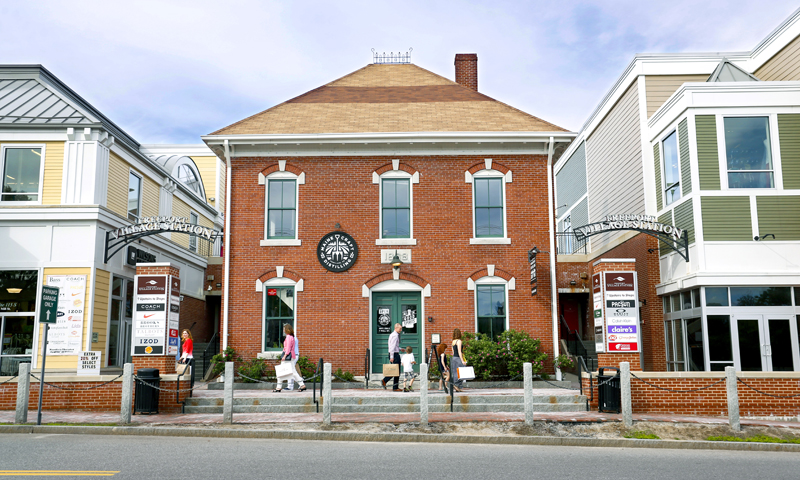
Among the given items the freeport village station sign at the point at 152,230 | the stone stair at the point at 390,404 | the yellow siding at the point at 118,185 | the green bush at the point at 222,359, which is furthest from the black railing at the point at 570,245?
the yellow siding at the point at 118,185

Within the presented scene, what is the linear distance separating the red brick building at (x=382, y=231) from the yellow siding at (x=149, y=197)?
5.14m

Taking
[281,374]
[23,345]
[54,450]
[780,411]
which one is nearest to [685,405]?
[780,411]

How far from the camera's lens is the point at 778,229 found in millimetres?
17344

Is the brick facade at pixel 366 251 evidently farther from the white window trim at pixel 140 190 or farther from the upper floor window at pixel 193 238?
the upper floor window at pixel 193 238

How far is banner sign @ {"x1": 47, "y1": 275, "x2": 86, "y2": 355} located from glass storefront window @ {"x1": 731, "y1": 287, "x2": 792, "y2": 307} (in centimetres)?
1744

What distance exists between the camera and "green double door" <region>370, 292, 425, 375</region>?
1859 cm

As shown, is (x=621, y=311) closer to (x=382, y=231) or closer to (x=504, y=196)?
(x=504, y=196)

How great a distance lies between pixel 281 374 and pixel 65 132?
391 inches

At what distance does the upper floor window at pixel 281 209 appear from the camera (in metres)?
19.1

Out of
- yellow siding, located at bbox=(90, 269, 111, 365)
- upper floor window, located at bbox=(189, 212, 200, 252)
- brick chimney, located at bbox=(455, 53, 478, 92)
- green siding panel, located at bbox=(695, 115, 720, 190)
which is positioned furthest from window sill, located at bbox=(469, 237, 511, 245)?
upper floor window, located at bbox=(189, 212, 200, 252)

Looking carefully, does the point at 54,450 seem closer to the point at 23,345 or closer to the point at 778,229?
the point at 23,345

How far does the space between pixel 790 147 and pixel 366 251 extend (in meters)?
11.8

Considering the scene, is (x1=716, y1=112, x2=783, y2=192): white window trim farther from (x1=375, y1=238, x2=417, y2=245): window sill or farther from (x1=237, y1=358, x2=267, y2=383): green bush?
(x1=237, y1=358, x2=267, y2=383): green bush

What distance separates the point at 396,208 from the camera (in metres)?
19.2
